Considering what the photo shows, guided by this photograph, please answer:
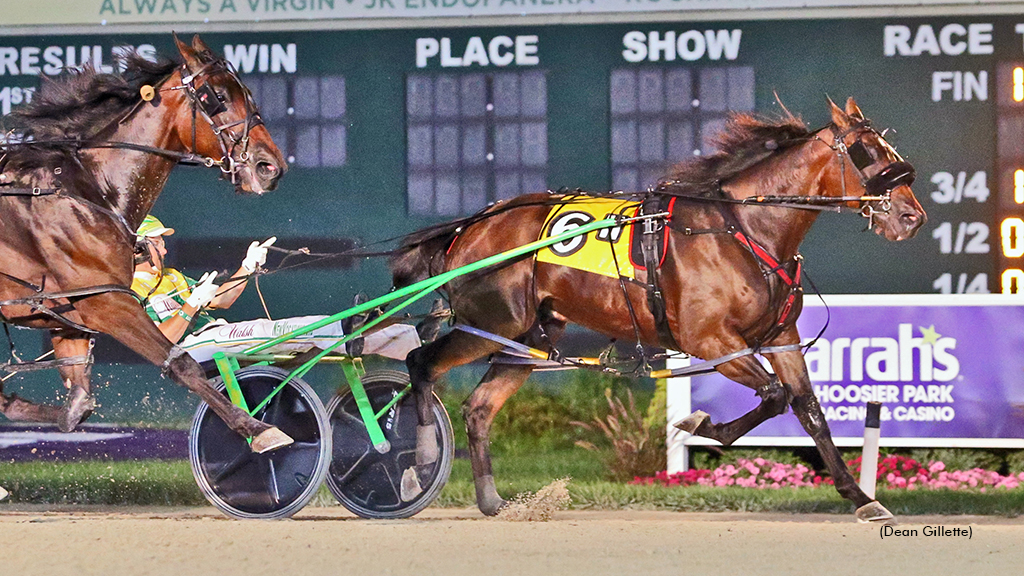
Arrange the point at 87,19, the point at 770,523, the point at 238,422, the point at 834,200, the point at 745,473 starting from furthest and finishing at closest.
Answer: the point at 87,19
the point at 745,473
the point at 770,523
the point at 834,200
the point at 238,422

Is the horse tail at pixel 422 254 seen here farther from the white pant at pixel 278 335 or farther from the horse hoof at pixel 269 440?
the horse hoof at pixel 269 440

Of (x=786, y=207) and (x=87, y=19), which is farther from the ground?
(x=87, y=19)

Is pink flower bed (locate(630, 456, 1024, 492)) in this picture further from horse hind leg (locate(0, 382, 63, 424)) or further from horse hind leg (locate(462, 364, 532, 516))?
horse hind leg (locate(0, 382, 63, 424))

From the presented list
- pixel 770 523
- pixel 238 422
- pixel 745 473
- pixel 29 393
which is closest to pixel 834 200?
pixel 770 523

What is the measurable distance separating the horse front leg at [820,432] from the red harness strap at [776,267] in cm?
20

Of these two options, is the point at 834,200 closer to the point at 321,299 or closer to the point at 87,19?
the point at 321,299

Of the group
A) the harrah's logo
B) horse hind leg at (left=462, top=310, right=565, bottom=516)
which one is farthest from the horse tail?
the harrah's logo

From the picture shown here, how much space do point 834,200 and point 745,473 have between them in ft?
7.38

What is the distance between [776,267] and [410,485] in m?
2.11

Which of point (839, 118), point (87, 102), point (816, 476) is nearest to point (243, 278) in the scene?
point (87, 102)

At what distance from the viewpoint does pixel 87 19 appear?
873 cm

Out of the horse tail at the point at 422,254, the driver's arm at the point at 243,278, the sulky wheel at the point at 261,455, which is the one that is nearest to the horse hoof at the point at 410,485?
the sulky wheel at the point at 261,455

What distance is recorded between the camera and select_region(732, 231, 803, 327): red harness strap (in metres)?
6.47

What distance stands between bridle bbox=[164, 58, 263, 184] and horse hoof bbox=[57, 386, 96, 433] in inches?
46.7
